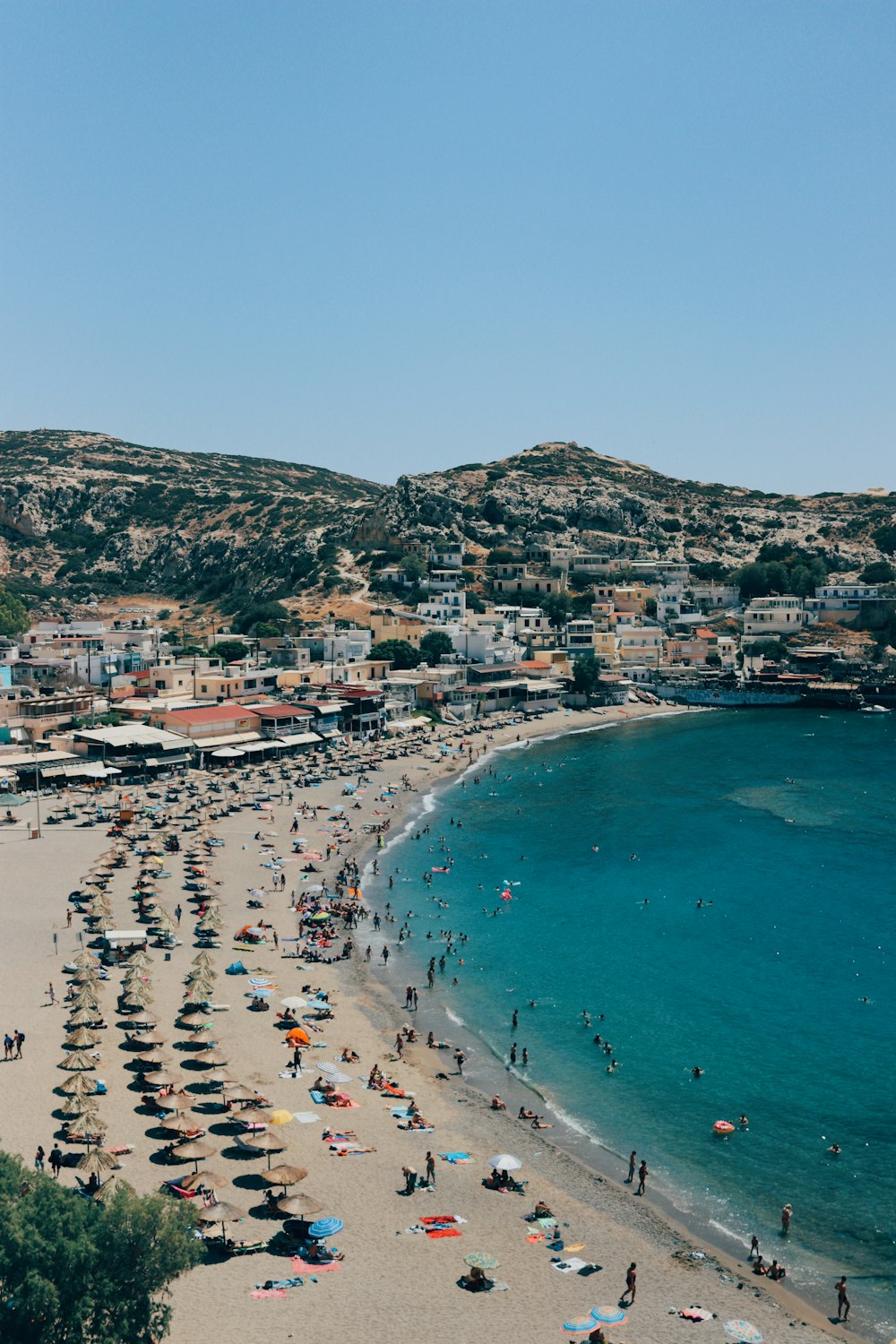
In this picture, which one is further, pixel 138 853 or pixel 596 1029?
pixel 138 853

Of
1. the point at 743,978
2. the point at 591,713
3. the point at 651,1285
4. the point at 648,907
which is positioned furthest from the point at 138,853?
the point at 591,713

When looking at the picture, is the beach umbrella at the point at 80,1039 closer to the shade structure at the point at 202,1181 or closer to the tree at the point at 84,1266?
the shade structure at the point at 202,1181

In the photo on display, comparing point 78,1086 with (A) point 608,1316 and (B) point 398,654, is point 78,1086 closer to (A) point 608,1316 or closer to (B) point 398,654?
(A) point 608,1316

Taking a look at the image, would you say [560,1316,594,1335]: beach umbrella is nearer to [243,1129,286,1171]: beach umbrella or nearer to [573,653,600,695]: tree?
[243,1129,286,1171]: beach umbrella

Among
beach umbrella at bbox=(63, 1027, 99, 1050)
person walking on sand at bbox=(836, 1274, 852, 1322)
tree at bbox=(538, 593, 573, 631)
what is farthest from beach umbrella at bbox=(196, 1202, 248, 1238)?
tree at bbox=(538, 593, 573, 631)

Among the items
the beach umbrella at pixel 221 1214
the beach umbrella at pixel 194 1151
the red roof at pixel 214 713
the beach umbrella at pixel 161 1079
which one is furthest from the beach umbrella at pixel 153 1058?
the red roof at pixel 214 713

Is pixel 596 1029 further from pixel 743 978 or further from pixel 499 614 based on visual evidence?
pixel 499 614
